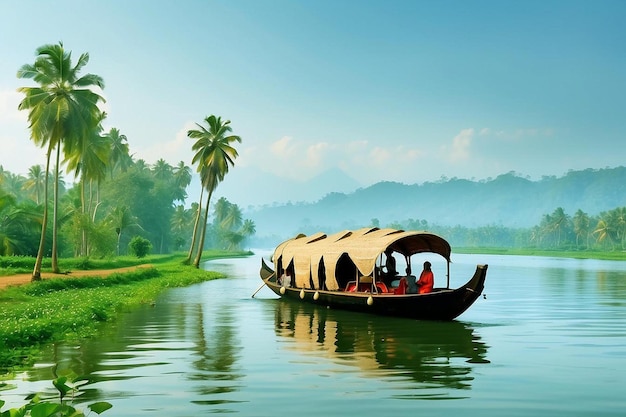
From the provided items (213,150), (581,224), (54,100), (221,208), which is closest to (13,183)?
(221,208)

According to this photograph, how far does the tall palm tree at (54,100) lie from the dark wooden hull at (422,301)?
54.9ft

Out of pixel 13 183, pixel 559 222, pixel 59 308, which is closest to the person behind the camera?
pixel 59 308

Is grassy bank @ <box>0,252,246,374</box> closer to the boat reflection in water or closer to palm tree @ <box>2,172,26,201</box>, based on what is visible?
the boat reflection in water

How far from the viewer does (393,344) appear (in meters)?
16.2

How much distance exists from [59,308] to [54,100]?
15105mm

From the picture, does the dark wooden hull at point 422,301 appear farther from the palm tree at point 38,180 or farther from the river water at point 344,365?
the palm tree at point 38,180

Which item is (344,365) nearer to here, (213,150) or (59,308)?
(59,308)

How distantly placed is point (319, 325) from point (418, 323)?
10.2ft

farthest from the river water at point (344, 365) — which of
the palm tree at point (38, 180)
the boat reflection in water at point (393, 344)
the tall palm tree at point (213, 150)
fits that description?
the palm tree at point (38, 180)

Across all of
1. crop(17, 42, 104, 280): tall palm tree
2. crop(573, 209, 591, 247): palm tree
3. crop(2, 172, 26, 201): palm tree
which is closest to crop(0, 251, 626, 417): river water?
crop(17, 42, 104, 280): tall palm tree

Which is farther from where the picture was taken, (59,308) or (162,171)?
(162,171)

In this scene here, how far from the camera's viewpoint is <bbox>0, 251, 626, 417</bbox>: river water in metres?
10.1

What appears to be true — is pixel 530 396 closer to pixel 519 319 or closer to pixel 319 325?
pixel 319 325

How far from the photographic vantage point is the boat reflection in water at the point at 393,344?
1258 centimetres
